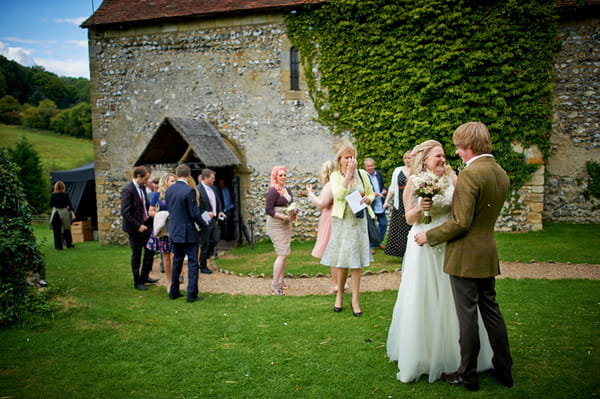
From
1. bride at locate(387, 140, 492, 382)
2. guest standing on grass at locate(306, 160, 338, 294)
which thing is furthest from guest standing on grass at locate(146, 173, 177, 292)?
bride at locate(387, 140, 492, 382)

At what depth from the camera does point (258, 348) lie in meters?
4.47

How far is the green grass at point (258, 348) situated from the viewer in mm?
3576

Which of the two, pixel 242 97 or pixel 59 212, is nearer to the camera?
pixel 242 97

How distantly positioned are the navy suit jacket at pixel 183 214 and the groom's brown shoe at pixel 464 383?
417 centimetres

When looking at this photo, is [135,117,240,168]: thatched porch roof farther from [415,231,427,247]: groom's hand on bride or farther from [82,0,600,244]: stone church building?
[415,231,427,247]: groom's hand on bride

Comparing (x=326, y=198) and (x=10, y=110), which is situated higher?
(x=10, y=110)

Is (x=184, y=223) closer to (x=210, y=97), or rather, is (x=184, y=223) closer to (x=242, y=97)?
(x=242, y=97)

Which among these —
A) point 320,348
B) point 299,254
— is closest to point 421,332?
point 320,348

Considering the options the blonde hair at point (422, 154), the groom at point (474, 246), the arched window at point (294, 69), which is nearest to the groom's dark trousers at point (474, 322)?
the groom at point (474, 246)

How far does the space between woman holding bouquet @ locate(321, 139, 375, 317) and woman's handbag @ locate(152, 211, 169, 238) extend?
297 centimetres

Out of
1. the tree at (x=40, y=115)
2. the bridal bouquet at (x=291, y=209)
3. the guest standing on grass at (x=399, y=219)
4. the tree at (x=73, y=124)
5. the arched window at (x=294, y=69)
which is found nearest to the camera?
the bridal bouquet at (x=291, y=209)

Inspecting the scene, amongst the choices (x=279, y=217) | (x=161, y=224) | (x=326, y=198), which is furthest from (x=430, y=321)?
(x=161, y=224)

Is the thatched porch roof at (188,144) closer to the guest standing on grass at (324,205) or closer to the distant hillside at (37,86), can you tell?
the guest standing on grass at (324,205)

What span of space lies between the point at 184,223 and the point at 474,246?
4.35 meters
